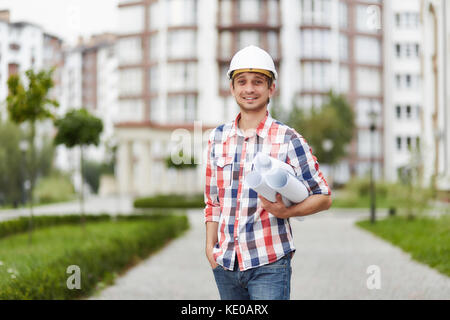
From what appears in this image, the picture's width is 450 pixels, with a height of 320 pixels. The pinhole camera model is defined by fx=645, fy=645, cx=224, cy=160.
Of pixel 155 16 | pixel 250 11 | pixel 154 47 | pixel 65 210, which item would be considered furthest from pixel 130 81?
pixel 65 210

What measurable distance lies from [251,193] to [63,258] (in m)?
5.06

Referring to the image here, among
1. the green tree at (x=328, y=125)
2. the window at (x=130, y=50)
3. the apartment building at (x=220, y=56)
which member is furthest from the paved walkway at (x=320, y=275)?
the window at (x=130, y=50)

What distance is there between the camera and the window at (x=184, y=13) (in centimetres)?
5384

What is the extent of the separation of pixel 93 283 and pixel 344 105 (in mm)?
44856

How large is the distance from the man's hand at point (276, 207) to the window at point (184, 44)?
52.1 m

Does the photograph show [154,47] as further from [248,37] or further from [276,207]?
[276,207]

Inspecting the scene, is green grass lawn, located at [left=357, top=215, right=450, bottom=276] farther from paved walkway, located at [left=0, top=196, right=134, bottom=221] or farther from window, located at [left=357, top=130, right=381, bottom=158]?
window, located at [left=357, top=130, right=381, bottom=158]

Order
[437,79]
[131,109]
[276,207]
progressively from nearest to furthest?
[276,207], [437,79], [131,109]

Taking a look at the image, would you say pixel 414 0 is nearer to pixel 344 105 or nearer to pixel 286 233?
pixel 344 105

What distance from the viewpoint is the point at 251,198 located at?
9.17ft

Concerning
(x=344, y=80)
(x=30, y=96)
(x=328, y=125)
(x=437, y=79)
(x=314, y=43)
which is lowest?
(x=30, y=96)

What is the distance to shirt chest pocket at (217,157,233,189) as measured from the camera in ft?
9.53

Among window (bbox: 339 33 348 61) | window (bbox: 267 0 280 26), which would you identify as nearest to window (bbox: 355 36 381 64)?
window (bbox: 339 33 348 61)
